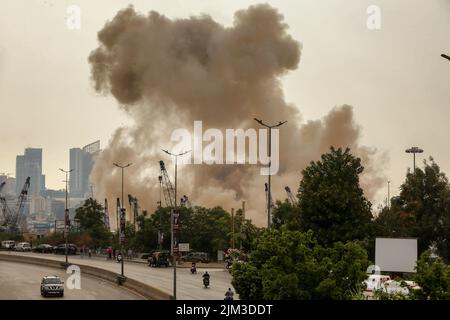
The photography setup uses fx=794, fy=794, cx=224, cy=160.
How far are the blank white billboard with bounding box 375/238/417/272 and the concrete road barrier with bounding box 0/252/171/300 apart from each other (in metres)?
17.8

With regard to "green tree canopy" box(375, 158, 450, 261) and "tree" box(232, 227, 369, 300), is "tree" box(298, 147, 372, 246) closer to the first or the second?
"green tree canopy" box(375, 158, 450, 261)

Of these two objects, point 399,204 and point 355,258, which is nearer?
point 355,258

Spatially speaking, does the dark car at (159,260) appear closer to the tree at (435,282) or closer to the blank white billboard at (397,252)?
the blank white billboard at (397,252)

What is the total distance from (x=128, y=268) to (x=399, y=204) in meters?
34.4

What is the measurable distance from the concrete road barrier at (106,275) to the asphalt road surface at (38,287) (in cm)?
71

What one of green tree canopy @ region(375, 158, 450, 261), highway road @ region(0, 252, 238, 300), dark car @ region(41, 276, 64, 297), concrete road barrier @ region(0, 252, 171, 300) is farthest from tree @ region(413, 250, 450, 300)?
green tree canopy @ region(375, 158, 450, 261)

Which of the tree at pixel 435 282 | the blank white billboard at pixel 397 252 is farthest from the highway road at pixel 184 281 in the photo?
the tree at pixel 435 282

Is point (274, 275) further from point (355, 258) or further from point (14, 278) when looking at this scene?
point (14, 278)

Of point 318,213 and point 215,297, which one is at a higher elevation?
point 318,213

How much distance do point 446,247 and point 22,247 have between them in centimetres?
8746
